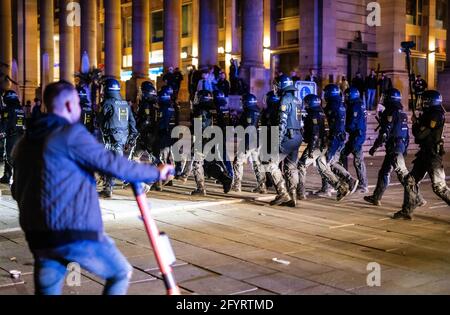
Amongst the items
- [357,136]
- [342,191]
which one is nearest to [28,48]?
[357,136]

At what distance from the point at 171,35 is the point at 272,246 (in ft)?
77.3

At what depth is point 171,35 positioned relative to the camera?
2964 centimetres

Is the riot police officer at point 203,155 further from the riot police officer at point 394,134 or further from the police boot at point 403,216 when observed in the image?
the police boot at point 403,216

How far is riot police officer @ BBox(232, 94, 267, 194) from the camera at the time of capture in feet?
38.7

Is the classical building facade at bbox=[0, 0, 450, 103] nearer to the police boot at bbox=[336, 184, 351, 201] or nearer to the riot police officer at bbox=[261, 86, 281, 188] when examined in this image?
the riot police officer at bbox=[261, 86, 281, 188]

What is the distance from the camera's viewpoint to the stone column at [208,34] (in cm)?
2645

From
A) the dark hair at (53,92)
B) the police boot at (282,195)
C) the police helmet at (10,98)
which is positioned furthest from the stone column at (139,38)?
the dark hair at (53,92)

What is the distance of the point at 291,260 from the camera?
663cm

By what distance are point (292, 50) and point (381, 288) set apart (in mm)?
28879

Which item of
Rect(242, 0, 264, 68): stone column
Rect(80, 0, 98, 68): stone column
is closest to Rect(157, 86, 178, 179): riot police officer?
Rect(242, 0, 264, 68): stone column

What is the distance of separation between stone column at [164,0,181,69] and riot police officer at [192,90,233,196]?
17.7 metres

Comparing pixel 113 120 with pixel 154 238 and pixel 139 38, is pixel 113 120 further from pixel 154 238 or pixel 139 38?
pixel 139 38

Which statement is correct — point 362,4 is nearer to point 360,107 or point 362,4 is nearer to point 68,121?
point 360,107
